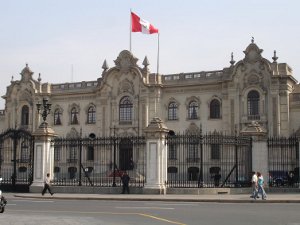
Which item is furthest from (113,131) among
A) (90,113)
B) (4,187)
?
(4,187)

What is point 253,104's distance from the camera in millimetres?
51781

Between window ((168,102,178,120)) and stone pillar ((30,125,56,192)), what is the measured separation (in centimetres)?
2557

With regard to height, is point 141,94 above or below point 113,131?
above

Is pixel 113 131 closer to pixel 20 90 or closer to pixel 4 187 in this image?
pixel 20 90

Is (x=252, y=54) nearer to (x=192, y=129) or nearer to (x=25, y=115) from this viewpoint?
(x=192, y=129)

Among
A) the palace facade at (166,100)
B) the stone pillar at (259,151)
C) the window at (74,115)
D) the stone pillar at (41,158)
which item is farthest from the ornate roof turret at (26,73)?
the stone pillar at (259,151)

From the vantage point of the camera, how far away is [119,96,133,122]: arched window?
57500 mm

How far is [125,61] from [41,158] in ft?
91.6

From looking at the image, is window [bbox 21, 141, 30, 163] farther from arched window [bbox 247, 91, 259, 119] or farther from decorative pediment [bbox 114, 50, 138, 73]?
arched window [bbox 247, 91, 259, 119]

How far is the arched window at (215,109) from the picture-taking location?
5372 cm

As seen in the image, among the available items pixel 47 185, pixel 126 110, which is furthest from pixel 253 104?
pixel 47 185

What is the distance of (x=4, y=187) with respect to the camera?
33.4 m

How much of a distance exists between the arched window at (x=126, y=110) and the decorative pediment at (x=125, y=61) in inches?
124

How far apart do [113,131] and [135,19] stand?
15707mm
